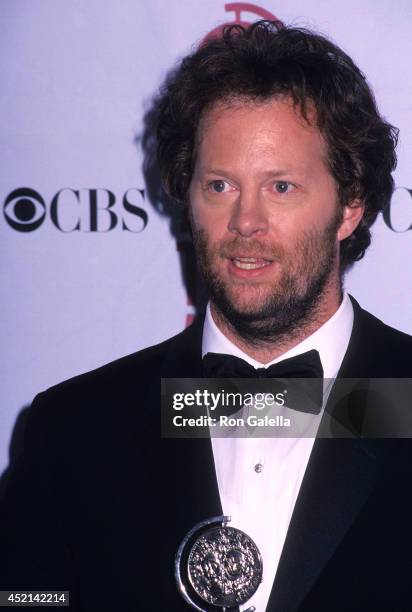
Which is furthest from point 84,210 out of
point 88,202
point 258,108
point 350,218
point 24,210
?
point 350,218

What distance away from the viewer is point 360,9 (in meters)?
2.73

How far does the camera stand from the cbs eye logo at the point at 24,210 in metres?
2.86

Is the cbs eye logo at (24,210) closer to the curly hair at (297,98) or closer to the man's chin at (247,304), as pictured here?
the curly hair at (297,98)

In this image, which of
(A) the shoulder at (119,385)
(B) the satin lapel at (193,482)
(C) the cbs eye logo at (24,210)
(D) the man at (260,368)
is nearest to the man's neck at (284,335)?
(D) the man at (260,368)

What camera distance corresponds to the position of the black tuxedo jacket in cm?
198

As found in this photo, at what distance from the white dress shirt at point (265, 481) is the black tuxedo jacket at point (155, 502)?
0.07m

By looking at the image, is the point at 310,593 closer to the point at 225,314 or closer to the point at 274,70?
the point at 225,314

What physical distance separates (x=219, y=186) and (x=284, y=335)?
0.48 metres

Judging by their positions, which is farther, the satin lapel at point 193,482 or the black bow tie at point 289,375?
the black bow tie at point 289,375

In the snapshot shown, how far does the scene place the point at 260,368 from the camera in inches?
90.8

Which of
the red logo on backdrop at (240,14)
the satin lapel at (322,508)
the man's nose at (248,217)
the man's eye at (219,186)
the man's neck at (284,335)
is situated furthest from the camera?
the red logo on backdrop at (240,14)

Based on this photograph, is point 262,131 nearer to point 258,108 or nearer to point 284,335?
point 258,108

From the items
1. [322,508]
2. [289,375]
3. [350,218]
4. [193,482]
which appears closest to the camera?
[322,508]

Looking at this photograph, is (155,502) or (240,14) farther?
(240,14)
